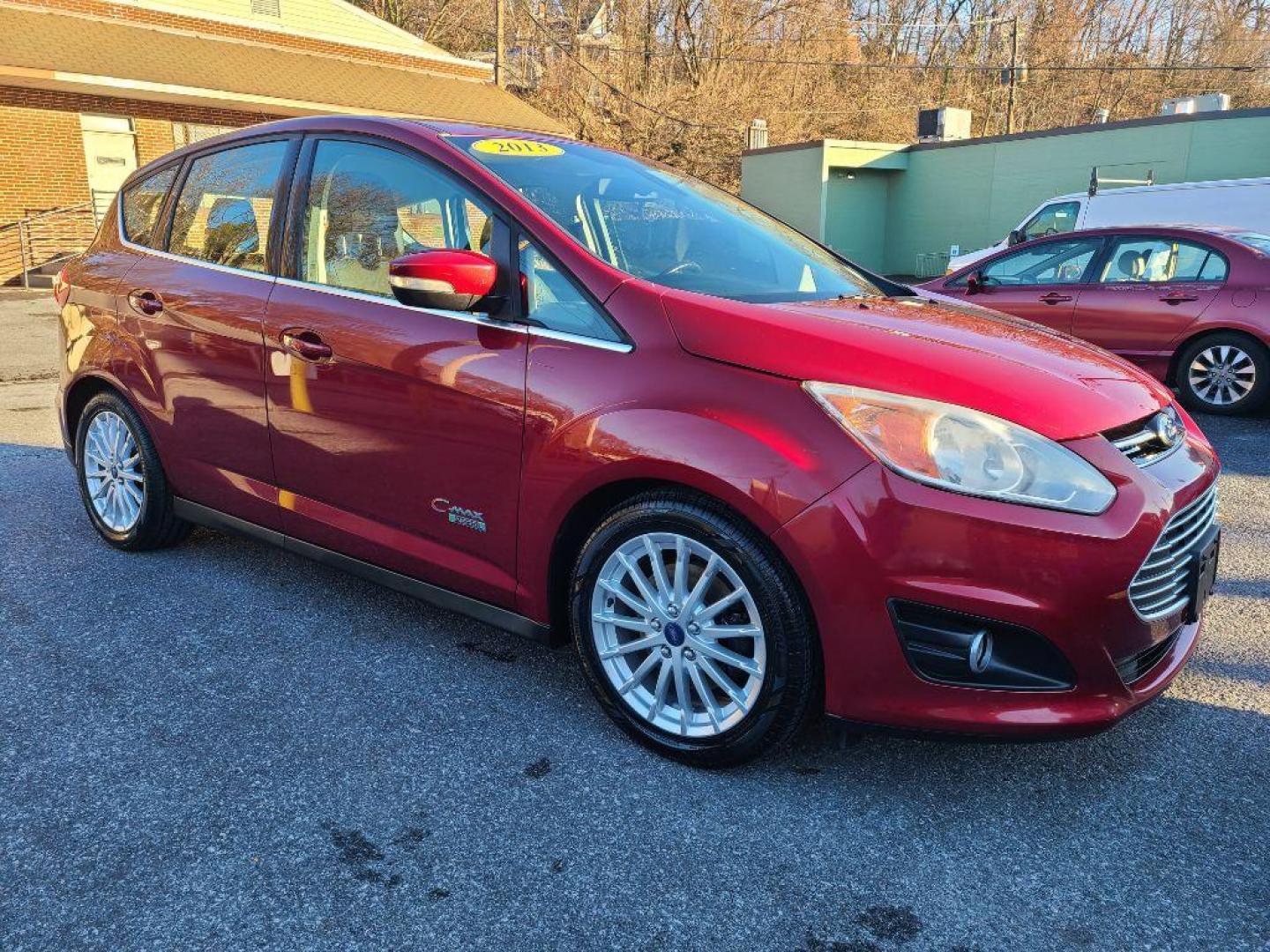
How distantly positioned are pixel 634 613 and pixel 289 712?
1.13 m

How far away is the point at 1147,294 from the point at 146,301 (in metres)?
7.07

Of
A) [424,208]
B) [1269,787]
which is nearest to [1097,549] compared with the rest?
[1269,787]

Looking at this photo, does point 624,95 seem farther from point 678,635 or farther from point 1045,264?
point 678,635

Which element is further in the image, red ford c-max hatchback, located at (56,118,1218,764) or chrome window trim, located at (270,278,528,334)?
chrome window trim, located at (270,278,528,334)

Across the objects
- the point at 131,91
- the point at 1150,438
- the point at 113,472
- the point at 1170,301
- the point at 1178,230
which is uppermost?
the point at 131,91

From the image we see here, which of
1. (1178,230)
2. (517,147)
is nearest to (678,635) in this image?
(517,147)

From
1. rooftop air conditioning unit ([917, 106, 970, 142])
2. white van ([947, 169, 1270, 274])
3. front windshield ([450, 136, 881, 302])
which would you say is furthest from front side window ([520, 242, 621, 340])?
rooftop air conditioning unit ([917, 106, 970, 142])

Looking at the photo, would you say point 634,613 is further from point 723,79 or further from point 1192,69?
point 1192,69

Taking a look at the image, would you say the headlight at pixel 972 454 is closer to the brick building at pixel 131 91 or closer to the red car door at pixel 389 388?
the red car door at pixel 389 388

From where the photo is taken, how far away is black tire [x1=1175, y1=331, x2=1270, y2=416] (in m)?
7.18

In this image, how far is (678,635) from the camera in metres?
2.62

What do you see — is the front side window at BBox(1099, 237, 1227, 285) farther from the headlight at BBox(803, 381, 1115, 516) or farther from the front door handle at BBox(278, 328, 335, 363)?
the front door handle at BBox(278, 328, 335, 363)

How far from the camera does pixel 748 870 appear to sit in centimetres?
226

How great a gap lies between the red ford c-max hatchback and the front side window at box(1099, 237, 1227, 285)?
511 cm
